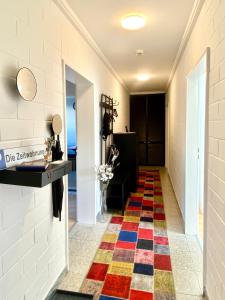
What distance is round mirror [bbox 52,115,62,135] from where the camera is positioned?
1808 millimetres

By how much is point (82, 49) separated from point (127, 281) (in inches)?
93.5

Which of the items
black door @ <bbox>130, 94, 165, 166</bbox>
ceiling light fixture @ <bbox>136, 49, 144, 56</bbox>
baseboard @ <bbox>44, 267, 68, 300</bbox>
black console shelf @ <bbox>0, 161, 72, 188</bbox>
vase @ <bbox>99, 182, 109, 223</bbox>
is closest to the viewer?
black console shelf @ <bbox>0, 161, 72, 188</bbox>

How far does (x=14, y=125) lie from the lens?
4.43 feet

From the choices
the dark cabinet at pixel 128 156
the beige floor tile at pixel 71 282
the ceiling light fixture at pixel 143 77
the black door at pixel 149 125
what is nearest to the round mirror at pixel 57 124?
the beige floor tile at pixel 71 282

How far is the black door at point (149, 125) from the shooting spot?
7402mm

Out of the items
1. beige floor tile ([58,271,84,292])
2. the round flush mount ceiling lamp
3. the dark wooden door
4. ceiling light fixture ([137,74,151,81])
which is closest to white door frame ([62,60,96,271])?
the round flush mount ceiling lamp

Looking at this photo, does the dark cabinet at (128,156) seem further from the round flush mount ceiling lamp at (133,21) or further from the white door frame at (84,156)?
the round flush mount ceiling lamp at (133,21)

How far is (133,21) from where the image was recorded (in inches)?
90.8

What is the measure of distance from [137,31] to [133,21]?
295 mm

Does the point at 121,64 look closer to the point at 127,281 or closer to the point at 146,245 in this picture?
the point at 146,245

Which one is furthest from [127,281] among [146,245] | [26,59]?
[26,59]

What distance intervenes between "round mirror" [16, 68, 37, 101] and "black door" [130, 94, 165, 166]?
20.2ft

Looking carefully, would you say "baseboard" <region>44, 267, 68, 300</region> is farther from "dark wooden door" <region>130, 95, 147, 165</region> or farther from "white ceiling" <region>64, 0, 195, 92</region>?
"dark wooden door" <region>130, 95, 147, 165</region>

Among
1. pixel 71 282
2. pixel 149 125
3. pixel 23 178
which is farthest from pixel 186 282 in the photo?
pixel 149 125
